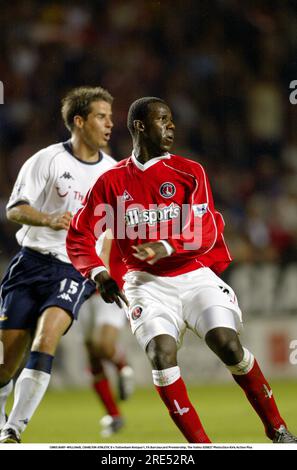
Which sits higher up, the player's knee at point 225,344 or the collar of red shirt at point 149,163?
the collar of red shirt at point 149,163

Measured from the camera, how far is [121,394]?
316 inches

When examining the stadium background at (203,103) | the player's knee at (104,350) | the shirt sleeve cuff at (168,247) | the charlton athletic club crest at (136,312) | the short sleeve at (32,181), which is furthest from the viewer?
the stadium background at (203,103)

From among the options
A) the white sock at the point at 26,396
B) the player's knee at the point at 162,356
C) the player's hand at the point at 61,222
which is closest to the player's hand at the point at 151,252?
the player's knee at the point at 162,356

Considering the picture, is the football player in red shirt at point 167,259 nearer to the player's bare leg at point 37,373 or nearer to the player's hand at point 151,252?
the player's hand at point 151,252

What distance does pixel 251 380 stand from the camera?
5.02 m

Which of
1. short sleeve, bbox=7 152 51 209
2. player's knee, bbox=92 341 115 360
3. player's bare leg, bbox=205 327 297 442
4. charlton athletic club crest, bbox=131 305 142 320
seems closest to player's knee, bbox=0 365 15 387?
short sleeve, bbox=7 152 51 209

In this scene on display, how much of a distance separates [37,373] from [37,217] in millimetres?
947

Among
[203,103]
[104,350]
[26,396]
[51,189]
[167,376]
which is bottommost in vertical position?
[104,350]

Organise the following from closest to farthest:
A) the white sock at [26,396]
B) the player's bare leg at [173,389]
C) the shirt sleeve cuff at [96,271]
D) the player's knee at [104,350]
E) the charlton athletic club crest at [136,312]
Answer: the player's bare leg at [173,389], the charlton athletic club crest at [136,312], the shirt sleeve cuff at [96,271], the white sock at [26,396], the player's knee at [104,350]

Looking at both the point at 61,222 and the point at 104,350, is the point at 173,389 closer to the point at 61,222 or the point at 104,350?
the point at 61,222

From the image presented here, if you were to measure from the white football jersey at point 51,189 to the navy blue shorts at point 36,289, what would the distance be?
3.2 inches

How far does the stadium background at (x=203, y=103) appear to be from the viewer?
1106cm

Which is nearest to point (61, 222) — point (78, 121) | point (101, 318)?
point (78, 121)

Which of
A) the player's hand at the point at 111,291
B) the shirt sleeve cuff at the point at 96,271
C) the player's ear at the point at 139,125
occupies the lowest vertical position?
the player's hand at the point at 111,291
